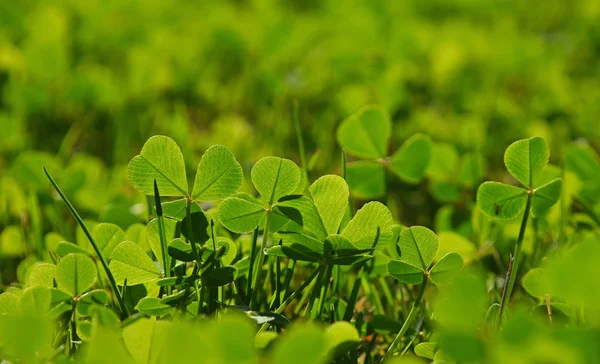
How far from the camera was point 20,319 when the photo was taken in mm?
686

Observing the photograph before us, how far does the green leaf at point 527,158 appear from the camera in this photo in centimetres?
105

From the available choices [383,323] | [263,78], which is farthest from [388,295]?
[263,78]

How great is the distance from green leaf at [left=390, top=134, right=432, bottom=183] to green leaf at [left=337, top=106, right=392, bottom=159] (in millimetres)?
52

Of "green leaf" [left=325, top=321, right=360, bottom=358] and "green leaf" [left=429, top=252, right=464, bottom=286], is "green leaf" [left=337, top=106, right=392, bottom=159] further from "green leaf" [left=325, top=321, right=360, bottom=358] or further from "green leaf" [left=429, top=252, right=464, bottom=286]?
"green leaf" [left=325, top=321, right=360, bottom=358]

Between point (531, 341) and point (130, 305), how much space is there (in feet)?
2.03

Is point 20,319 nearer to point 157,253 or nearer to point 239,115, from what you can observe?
point 157,253

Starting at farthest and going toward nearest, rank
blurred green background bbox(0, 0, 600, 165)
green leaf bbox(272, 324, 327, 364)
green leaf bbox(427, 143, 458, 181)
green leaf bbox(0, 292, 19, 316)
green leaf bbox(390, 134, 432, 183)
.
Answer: blurred green background bbox(0, 0, 600, 165) → green leaf bbox(427, 143, 458, 181) → green leaf bbox(390, 134, 432, 183) → green leaf bbox(0, 292, 19, 316) → green leaf bbox(272, 324, 327, 364)

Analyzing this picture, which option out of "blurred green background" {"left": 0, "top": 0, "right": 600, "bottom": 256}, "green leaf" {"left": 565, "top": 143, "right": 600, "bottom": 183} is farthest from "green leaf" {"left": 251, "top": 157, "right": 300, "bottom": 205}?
"green leaf" {"left": 565, "top": 143, "right": 600, "bottom": 183}

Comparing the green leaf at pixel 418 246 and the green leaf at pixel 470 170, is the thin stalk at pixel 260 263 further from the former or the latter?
the green leaf at pixel 470 170

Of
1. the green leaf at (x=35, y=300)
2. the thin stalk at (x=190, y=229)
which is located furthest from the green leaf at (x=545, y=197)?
the green leaf at (x=35, y=300)

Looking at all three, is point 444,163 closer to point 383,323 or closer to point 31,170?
point 383,323

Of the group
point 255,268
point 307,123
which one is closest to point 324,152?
point 307,123

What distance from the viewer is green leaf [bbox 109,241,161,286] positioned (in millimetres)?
995

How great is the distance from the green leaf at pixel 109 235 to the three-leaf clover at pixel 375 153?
1.74 feet
